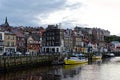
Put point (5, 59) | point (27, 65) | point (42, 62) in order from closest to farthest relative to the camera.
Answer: point (5, 59), point (27, 65), point (42, 62)

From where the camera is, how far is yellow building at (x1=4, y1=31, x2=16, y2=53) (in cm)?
8362

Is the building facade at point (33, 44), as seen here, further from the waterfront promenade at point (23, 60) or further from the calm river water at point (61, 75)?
the calm river water at point (61, 75)

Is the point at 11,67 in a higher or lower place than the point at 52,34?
lower

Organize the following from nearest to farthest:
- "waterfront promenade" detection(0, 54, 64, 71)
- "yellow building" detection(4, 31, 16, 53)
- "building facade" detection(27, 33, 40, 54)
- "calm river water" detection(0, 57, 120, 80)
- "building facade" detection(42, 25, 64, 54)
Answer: "calm river water" detection(0, 57, 120, 80) < "waterfront promenade" detection(0, 54, 64, 71) < "yellow building" detection(4, 31, 16, 53) < "building facade" detection(27, 33, 40, 54) < "building facade" detection(42, 25, 64, 54)

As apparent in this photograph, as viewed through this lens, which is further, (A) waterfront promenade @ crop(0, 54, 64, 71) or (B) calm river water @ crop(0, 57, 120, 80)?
(A) waterfront promenade @ crop(0, 54, 64, 71)

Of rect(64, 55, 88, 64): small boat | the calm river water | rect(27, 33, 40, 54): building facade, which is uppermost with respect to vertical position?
rect(27, 33, 40, 54): building facade

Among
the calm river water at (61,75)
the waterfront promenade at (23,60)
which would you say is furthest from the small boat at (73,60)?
the calm river water at (61,75)

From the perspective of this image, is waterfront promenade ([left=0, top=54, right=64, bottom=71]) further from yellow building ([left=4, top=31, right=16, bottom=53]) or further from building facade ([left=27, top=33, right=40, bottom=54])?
building facade ([left=27, top=33, right=40, bottom=54])

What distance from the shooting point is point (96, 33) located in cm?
17550

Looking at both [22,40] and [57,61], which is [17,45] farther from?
[57,61]

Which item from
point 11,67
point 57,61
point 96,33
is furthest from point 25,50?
point 96,33

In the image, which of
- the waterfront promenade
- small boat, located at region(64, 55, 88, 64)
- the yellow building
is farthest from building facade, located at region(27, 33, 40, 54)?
the waterfront promenade

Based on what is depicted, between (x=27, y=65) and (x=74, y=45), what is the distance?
59.7 m

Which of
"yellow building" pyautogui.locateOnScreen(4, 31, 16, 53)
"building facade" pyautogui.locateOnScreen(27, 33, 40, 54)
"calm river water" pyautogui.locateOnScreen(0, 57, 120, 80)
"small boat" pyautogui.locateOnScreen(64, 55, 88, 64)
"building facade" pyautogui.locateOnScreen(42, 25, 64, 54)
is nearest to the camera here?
"calm river water" pyautogui.locateOnScreen(0, 57, 120, 80)
